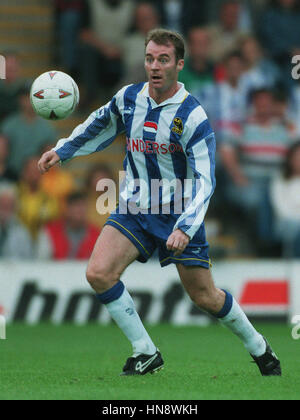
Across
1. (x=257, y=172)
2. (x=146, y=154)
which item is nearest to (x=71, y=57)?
(x=257, y=172)

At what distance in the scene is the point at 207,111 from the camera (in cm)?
1245

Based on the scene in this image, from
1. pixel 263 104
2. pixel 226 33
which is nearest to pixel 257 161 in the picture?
pixel 263 104

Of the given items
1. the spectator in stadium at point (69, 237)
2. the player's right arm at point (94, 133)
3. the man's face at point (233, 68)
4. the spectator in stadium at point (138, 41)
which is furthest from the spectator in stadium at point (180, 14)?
the player's right arm at point (94, 133)

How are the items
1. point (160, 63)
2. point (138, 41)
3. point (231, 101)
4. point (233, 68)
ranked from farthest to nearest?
1. point (138, 41)
2. point (233, 68)
3. point (231, 101)
4. point (160, 63)

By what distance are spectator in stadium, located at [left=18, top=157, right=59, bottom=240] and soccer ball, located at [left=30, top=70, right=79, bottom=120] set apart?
489 cm

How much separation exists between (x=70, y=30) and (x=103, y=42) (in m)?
0.52

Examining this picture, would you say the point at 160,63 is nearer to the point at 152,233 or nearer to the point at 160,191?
the point at 160,191

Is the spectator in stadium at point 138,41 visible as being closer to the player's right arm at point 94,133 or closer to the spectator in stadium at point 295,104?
the spectator in stadium at point 295,104

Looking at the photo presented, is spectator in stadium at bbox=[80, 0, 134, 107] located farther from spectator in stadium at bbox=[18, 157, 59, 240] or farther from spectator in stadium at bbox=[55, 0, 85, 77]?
spectator in stadium at bbox=[18, 157, 59, 240]

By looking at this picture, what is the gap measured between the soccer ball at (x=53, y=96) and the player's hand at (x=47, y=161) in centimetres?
26

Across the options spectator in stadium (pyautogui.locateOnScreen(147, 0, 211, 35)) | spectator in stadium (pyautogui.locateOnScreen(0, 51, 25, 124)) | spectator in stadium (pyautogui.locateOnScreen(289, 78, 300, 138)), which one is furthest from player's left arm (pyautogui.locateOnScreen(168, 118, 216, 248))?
spectator in stadium (pyautogui.locateOnScreen(147, 0, 211, 35))
